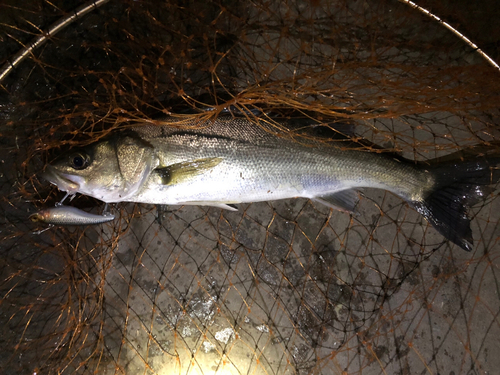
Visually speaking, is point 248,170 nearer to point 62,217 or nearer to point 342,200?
point 342,200

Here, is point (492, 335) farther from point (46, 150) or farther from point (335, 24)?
point (46, 150)

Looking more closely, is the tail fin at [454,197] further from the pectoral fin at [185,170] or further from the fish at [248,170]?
the pectoral fin at [185,170]

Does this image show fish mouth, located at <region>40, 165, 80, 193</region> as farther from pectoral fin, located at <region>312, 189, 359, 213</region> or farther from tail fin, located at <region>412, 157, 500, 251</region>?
tail fin, located at <region>412, 157, 500, 251</region>

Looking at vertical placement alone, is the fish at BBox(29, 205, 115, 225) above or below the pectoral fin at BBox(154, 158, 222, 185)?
below

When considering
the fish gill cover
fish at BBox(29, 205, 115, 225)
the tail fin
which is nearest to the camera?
fish at BBox(29, 205, 115, 225)

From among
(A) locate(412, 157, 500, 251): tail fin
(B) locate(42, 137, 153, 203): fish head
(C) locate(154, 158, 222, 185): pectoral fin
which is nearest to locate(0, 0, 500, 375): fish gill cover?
(A) locate(412, 157, 500, 251): tail fin
